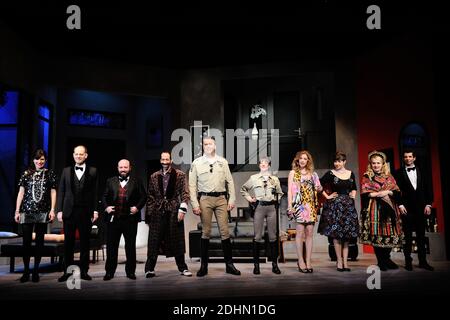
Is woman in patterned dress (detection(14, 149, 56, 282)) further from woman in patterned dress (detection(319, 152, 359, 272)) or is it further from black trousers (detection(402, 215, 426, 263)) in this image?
black trousers (detection(402, 215, 426, 263))

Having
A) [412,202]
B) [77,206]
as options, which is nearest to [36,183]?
[77,206]

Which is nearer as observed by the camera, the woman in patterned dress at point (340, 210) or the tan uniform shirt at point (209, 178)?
the tan uniform shirt at point (209, 178)

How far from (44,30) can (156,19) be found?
2.21m

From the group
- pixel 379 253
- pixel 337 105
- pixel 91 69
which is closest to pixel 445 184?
pixel 379 253

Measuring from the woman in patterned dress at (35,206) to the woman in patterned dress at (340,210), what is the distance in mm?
3462

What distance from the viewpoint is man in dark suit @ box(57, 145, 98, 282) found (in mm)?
4648

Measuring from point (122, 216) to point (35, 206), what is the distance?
1.01 metres

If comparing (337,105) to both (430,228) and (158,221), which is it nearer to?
(430,228)

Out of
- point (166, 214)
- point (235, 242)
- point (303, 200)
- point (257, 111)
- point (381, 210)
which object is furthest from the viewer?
point (257, 111)

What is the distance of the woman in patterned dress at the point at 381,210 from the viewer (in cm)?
519

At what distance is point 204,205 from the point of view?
16.1 ft

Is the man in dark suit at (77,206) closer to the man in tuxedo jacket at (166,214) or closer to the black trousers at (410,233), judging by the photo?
the man in tuxedo jacket at (166,214)

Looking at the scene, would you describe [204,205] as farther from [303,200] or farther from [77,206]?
[77,206]

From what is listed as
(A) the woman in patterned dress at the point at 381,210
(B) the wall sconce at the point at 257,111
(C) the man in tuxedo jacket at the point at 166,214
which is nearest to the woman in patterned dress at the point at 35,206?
(C) the man in tuxedo jacket at the point at 166,214
